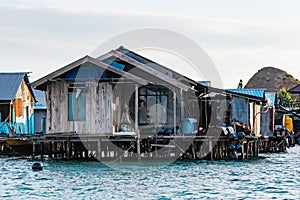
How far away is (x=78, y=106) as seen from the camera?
106 feet

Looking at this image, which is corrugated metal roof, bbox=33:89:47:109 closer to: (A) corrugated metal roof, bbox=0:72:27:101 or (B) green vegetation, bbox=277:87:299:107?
(A) corrugated metal roof, bbox=0:72:27:101

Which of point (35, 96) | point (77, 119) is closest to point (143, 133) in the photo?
point (77, 119)

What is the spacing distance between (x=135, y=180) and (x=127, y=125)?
7630 mm

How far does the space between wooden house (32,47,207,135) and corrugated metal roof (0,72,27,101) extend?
1276 centimetres

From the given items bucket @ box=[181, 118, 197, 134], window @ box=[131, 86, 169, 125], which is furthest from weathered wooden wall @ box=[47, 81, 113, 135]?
bucket @ box=[181, 118, 197, 134]

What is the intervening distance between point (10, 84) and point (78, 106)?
1657 cm

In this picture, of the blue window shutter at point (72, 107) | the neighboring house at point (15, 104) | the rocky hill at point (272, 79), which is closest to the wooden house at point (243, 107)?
the blue window shutter at point (72, 107)

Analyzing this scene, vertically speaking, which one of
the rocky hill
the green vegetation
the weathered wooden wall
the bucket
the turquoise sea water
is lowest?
the turquoise sea water

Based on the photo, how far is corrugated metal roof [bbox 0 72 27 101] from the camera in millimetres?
46341

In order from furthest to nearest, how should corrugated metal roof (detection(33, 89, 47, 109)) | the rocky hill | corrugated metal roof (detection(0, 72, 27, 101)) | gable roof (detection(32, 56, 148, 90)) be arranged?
1. the rocky hill
2. corrugated metal roof (detection(33, 89, 47, 109))
3. corrugated metal roof (detection(0, 72, 27, 101))
4. gable roof (detection(32, 56, 148, 90))

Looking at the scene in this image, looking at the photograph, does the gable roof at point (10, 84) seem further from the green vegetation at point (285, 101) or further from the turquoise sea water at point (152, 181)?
the green vegetation at point (285, 101)

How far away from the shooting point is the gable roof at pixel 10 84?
46356 mm

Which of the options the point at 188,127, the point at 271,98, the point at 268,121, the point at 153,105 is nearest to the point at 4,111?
the point at 153,105

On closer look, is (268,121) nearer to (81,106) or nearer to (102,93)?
(102,93)
